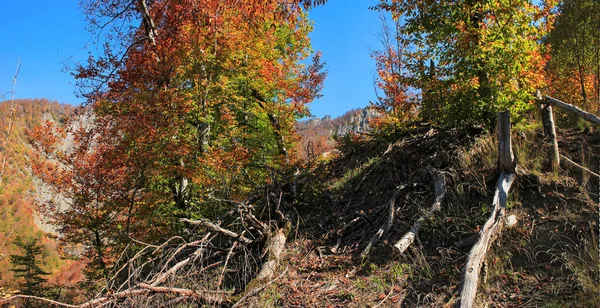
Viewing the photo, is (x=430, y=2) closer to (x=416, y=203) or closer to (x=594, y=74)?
(x=416, y=203)

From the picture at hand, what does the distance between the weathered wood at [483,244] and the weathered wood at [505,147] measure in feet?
0.38

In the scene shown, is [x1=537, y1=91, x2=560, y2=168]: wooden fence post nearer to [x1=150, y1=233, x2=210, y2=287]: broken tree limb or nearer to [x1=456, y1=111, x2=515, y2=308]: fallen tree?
[x1=456, y1=111, x2=515, y2=308]: fallen tree

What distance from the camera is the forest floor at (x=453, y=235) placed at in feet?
11.9

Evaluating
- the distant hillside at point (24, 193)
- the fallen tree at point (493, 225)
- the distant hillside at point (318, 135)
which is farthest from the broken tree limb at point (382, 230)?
the distant hillside at point (24, 193)

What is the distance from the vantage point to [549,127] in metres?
5.37

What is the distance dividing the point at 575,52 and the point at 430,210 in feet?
37.1

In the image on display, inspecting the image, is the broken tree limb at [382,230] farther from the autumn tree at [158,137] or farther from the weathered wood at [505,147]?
the autumn tree at [158,137]

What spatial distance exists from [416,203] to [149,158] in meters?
7.18

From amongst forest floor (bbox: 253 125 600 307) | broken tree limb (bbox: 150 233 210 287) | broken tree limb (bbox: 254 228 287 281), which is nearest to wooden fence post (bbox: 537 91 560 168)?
forest floor (bbox: 253 125 600 307)

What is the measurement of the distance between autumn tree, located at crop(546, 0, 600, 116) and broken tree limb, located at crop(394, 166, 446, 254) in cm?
782

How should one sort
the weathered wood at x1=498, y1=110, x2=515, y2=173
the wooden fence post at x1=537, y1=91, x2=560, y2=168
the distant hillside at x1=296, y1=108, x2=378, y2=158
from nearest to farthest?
1. the weathered wood at x1=498, y1=110, x2=515, y2=173
2. the wooden fence post at x1=537, y1=91, x2=560, y2=168
3. the distant hillside at x1=296, y1=108, x2=378, y2=158

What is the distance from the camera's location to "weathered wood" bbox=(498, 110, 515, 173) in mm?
4707

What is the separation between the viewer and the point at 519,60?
495cm

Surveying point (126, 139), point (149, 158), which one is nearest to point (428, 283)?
point (149, 158)
